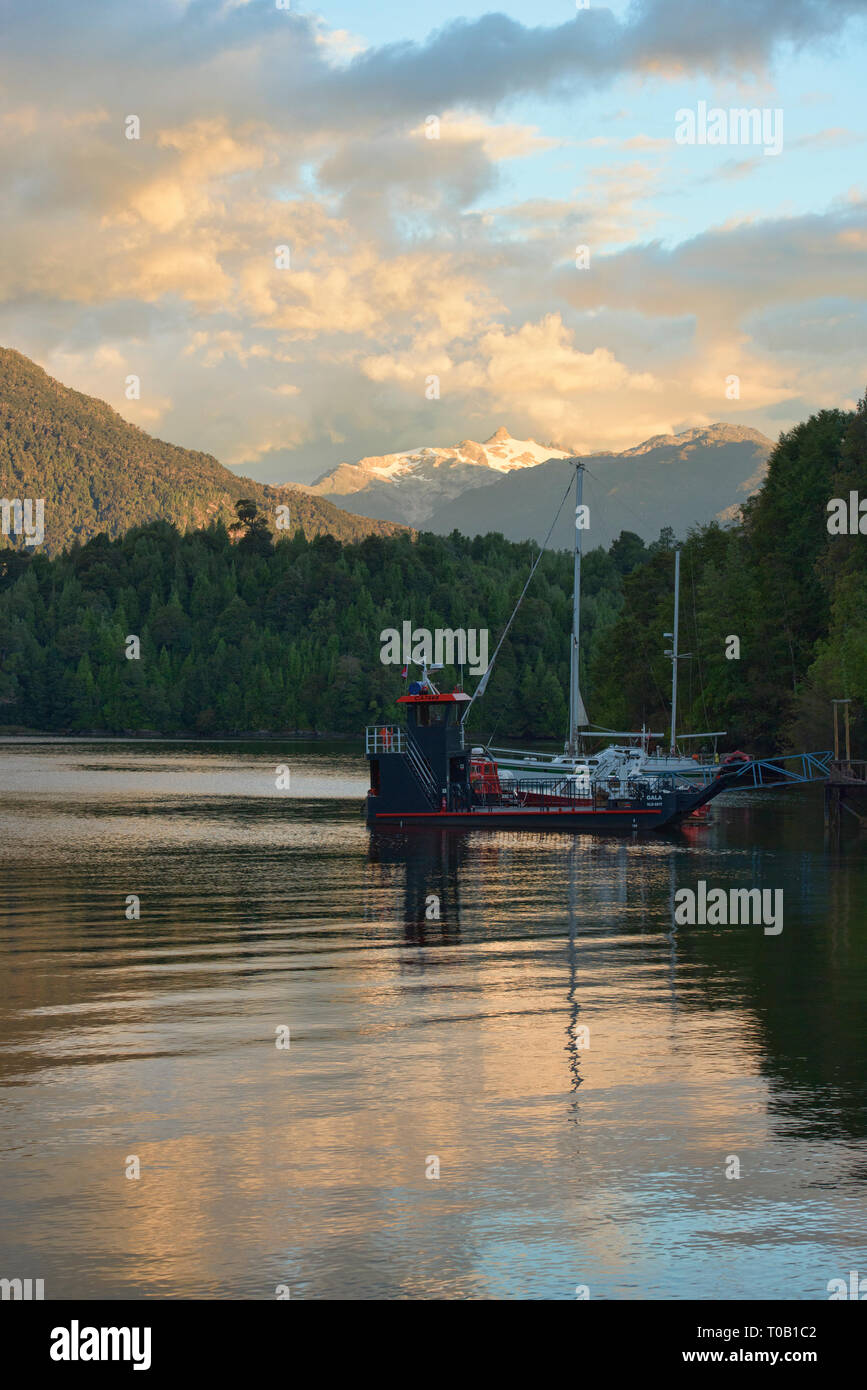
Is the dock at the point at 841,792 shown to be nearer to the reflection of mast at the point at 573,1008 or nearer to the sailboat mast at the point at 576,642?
the sailboat mast at the point at 576,642

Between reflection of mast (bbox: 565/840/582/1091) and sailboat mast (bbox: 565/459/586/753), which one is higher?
sailboat mast (bbox: 565/459/586/753)

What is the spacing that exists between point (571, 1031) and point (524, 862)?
117 feet

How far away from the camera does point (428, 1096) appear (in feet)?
74.5

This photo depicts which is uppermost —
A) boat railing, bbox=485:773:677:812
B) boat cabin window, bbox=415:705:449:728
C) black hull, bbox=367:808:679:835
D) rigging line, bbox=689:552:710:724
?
rigging line, bbox=689:552:710:724

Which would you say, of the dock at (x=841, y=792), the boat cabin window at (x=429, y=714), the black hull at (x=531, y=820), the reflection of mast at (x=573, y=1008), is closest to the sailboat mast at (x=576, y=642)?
the black hull at (x=531, y=820)

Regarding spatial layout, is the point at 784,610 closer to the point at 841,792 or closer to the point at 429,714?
the point at 841,792

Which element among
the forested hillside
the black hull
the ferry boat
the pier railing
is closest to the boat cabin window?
the ferry boat

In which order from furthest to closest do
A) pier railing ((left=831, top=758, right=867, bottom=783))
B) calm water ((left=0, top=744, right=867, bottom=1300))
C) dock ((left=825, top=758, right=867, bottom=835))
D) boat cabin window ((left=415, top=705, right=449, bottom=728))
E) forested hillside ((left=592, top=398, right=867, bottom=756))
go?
forested hillside ((left=592, top=398, right=867, bottom=756)) → pier railing ((left=831, top=758, right=867, bottom=783)) → dock ((left=825, top=758, right=867, bottom=835)) → boat cabin window ((left=415, top=705, right=449, bottom=728)) → calm water ((left=0, top=744, right=867, bottom=1300))

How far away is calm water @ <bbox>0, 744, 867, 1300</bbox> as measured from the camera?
16328 millimetres

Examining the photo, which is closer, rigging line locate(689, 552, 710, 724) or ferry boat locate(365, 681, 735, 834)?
ferry boat locate(365, 681, 735, 834)

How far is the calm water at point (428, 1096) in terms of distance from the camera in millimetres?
16328

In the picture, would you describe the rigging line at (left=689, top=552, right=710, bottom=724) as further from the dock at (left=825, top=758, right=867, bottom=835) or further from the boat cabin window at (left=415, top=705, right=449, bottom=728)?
the boat cabin window at (left=415, top=705, right=449, bottom=728)

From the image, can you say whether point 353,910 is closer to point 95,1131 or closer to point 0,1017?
point 0,1017
